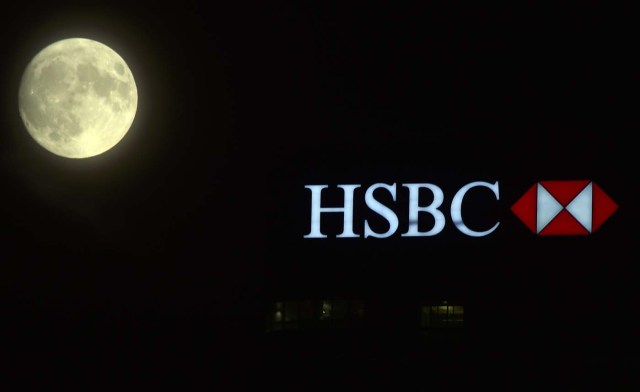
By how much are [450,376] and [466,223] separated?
3.17 m

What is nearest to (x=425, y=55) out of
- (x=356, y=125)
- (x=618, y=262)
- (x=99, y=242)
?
(x=356, y=125)

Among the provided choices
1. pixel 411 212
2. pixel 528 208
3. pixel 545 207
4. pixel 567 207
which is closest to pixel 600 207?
pixel 567 207

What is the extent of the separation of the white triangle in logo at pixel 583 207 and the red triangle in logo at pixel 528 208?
0.70 m

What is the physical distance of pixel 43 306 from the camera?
34.1ft

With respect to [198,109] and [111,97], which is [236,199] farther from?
[111,97]

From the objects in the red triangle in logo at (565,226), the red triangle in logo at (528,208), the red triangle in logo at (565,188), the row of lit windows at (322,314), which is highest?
the red triangle in logo at (565,188)

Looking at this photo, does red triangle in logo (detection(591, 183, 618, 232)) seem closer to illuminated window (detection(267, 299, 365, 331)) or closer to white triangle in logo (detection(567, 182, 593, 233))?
white triangle in logo (detection(567, 182, 593, 233))

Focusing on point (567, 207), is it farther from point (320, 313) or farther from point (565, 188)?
point (320, 313)

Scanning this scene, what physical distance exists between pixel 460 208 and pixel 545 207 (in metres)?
1.74

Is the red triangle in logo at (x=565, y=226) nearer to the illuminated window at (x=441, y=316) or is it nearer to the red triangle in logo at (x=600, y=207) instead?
the red triangle in logo at (x=600, y=207)

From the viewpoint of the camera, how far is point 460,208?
1052 centimetres

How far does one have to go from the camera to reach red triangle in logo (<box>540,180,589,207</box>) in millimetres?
10508

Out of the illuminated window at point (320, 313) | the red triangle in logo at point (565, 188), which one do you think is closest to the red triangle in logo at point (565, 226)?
the red triangle in logo at point (565, 188)

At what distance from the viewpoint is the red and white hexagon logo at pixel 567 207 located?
10.5 meters
